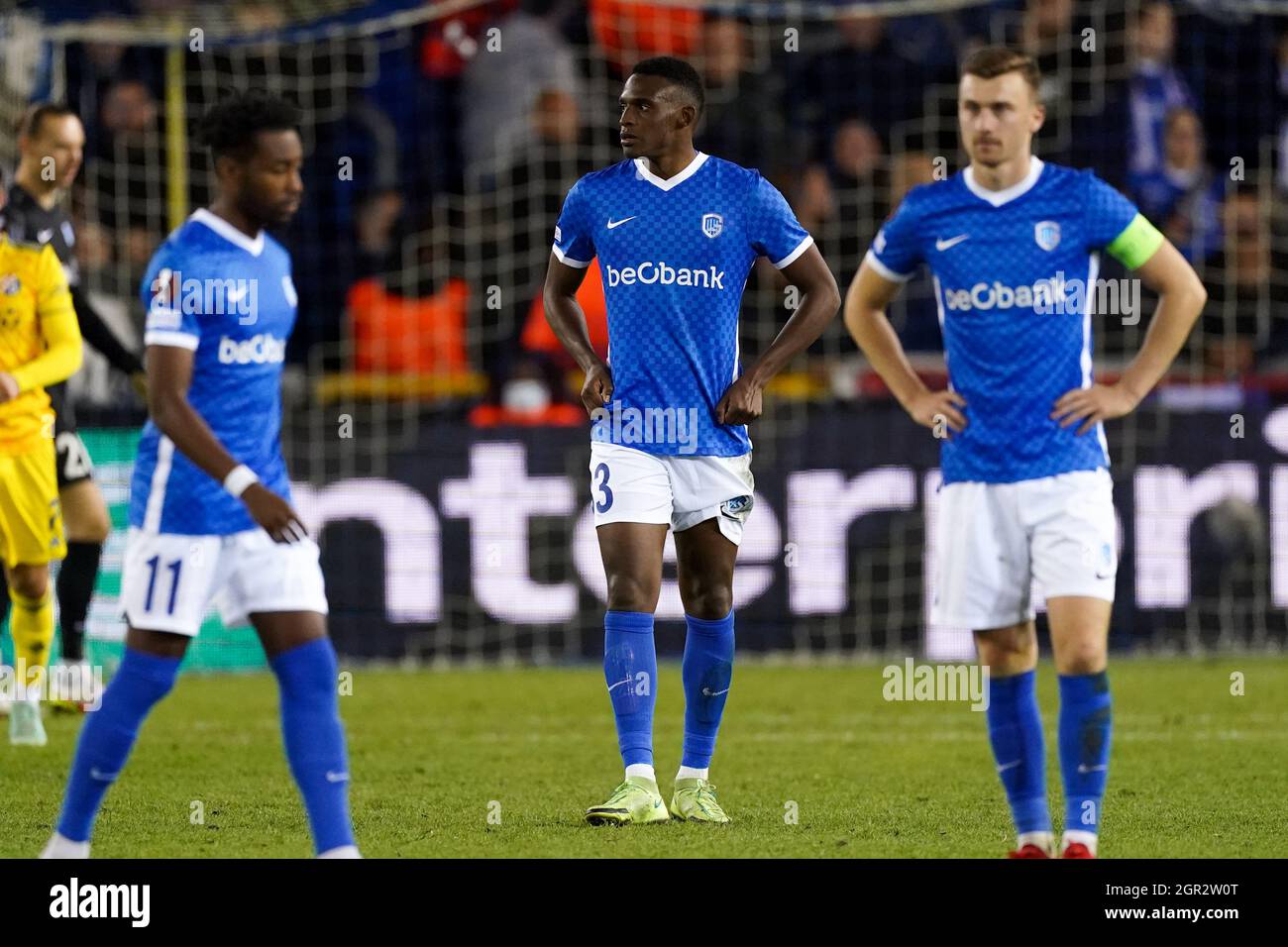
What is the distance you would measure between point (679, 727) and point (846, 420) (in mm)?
2847

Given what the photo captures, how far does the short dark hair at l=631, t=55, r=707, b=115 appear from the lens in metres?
6.36

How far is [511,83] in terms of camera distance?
1409 cm

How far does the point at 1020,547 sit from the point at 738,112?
8684 mm

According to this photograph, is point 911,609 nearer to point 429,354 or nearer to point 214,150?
point 429,354

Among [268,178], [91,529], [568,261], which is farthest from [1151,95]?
[268,178]

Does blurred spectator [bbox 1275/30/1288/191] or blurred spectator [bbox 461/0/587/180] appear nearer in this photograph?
blurred spectator [bbox 1275/30/1288/191]

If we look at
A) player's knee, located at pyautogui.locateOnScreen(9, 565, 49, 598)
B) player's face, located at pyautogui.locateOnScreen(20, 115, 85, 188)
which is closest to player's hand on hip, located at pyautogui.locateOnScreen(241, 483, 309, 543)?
player's face, located at pyautogui.locateOnScreen(20, 115, 85, 188)

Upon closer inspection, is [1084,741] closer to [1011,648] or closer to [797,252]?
[1011,648]

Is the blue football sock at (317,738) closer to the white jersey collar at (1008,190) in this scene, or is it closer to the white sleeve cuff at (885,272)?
the white sleeve cuff at (885,272)

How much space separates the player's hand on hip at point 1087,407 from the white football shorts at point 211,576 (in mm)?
1874

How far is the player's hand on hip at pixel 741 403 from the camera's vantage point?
6352 millimetres

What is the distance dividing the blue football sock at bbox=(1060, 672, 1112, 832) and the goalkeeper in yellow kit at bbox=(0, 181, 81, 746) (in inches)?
164

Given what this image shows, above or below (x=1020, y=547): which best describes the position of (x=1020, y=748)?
below

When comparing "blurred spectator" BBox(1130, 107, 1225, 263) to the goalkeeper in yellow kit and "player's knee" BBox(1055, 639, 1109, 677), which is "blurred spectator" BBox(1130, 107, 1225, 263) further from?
"player's knee" BBox(1055, 639, 1109, 677)
